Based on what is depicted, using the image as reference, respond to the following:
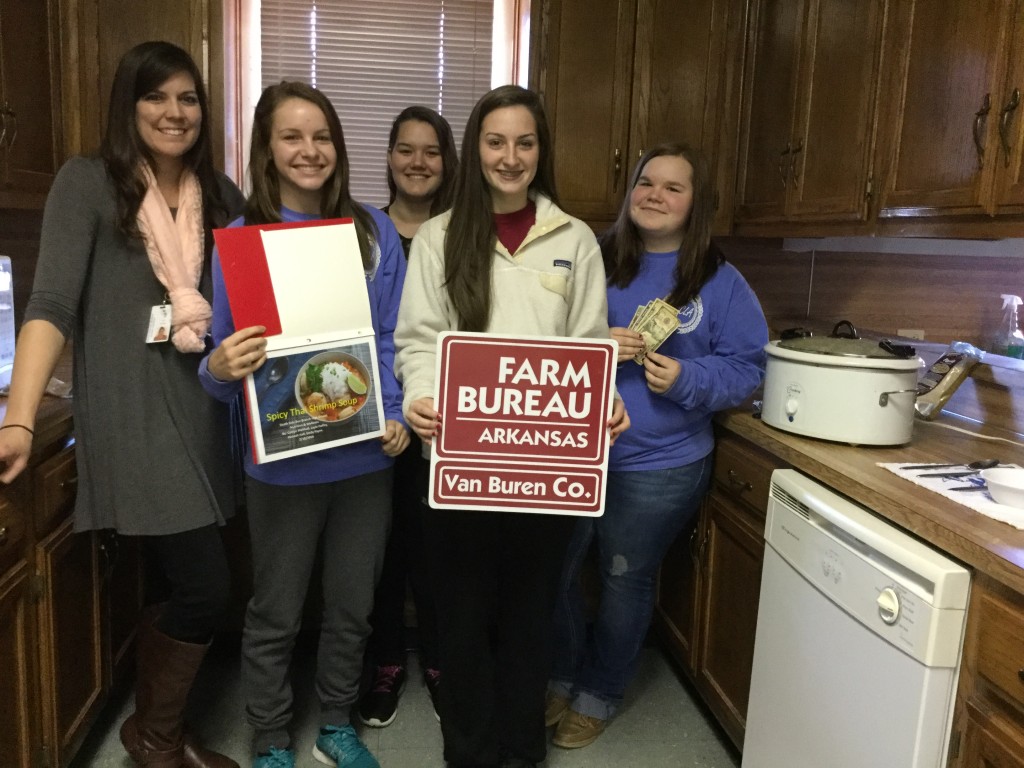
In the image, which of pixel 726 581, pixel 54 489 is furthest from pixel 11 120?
pixel 726 581

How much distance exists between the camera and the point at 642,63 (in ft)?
7.88

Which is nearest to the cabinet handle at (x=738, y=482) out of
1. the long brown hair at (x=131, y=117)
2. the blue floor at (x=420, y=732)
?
the blue floor at (x=420, y=732)

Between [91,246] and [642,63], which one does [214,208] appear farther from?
[642,63]

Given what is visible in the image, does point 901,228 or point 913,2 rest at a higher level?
point 913,2

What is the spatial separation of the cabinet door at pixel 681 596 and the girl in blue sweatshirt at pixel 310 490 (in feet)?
2.73

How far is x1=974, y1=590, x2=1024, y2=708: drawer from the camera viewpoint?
1.04 m

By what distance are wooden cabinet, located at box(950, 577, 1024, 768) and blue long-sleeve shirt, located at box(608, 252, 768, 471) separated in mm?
723


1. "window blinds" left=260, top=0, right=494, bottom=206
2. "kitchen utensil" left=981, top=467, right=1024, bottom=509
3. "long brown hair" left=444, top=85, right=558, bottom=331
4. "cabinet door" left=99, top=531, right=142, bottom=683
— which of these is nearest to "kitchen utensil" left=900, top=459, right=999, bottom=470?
"kitchen utensil" left=981, top=467, right=1024, bottom=509

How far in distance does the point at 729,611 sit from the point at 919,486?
2.16 feet

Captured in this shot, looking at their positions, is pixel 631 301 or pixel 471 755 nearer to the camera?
pixel 471 755

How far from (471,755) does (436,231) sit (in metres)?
1.06

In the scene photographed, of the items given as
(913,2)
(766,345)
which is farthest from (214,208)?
(913,2)

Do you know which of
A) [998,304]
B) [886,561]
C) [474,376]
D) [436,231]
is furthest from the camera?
[998,304]

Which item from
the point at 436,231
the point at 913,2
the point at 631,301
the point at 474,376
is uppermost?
the point at 913,2
